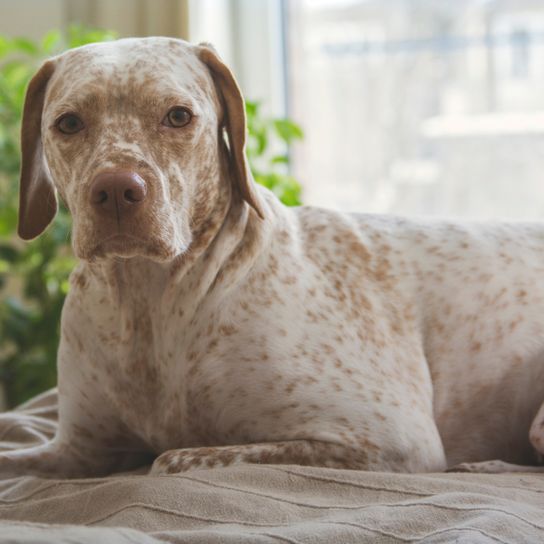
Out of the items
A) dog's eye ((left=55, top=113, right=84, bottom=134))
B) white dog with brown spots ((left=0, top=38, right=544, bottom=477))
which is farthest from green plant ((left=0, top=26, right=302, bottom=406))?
dog's eye ((left=55, top=113, right=84, bottom=134))

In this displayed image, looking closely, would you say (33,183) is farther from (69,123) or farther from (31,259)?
(31,259)

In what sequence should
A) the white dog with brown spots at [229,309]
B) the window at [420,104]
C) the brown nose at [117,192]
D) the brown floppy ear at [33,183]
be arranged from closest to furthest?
1. the brown nose at [117,192]
2. the white dog with brown spots at [229,309]
3. the brown floppy ear at [33,183]
4. the window at [420,104]

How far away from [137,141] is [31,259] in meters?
2.33

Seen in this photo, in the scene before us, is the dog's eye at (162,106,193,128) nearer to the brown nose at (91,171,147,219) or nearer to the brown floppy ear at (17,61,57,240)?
the brown nose at (91,171,147,219)

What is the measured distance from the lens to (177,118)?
1.83 m

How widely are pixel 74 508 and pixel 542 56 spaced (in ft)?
11.5

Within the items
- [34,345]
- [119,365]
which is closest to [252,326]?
[119,365]

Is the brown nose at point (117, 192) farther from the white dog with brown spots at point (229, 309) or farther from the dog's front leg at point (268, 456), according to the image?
the dog's front leg at point (268, 456)

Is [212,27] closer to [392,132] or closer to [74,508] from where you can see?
[392,132]

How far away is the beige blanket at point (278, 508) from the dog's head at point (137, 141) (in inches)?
17.0

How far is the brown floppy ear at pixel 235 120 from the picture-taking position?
194 centimetres

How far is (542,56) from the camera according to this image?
439 centimetres

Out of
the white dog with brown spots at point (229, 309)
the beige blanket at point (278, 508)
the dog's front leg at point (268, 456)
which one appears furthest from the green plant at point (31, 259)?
the beige blanket at point (278, 508)

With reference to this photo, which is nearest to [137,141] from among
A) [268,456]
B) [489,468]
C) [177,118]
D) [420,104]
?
[177,118]
